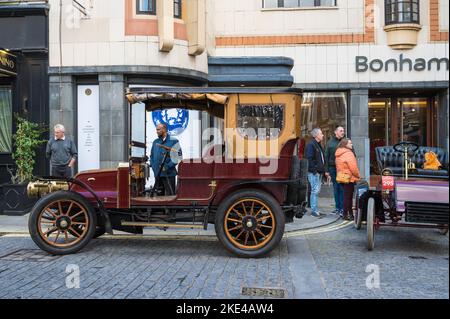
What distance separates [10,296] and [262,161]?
3.33m

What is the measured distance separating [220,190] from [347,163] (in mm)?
3629

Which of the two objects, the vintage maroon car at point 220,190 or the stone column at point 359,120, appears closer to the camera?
the vintage maroon car at point 220,190

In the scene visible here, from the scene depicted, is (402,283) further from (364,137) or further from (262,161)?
(364,137)

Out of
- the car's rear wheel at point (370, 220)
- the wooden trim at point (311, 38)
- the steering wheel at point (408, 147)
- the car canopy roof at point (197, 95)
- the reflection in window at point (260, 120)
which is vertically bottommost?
the car's rear wheel at point (370, 220)

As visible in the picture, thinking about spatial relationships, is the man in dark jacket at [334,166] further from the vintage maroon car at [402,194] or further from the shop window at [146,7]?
the shop window at [146,7]

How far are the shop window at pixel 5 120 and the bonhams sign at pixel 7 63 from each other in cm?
82

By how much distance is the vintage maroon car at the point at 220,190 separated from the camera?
6.25m

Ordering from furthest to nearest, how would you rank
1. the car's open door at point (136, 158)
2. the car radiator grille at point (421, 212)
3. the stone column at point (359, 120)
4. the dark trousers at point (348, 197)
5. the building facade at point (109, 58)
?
1. the stone column at point (359, 120)
2. the building facade at point (109, 58)
3. the dark trousers at point (348, 197)
4. the car's open door at point (136, 158)
5. the car radiator grille at point (421, 212)

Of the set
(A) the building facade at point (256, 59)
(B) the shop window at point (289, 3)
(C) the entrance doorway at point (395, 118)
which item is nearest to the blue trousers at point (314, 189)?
(A) the building facade at point (256, 59)

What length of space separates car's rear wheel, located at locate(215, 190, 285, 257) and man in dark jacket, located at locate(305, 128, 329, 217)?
3677 millimetres

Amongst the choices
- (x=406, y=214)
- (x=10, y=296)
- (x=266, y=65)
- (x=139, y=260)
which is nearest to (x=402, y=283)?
(x=406, y=214)

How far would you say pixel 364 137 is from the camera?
13.1 meters

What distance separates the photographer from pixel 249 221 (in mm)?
6281

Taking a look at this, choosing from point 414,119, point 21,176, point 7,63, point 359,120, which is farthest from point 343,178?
point 7,63
